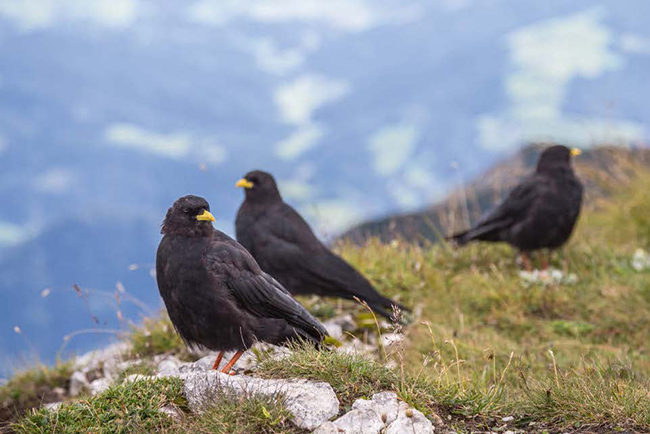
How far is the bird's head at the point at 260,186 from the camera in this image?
22.5 ft

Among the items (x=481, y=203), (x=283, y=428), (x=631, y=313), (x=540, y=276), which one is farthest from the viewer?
(x=481, y=203)

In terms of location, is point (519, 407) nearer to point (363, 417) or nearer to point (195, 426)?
point (363, 417)

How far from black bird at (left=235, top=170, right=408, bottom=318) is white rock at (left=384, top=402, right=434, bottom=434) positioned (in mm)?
2636

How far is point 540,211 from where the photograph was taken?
29.1 ft

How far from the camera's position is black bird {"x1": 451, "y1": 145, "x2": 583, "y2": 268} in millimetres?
8875

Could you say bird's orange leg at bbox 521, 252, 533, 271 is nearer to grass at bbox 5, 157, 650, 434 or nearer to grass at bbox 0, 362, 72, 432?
grass at bbox 5, 157, 650, 434

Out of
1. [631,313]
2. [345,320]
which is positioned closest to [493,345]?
[345,320]

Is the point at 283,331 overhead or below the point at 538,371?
overhead

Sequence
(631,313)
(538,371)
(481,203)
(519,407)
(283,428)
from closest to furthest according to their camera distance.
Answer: (283,428) < (519,407) < (538,371) < (631,313) < (481,203)

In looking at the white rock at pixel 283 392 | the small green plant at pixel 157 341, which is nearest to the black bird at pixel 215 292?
the white rock at pixel 283 392

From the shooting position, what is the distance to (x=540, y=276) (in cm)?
849

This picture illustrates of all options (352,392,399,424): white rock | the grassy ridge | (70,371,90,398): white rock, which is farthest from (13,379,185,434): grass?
(70,371,90,398): white rock

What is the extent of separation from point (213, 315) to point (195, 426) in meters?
0.79

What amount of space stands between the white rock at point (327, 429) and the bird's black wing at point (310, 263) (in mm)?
2862
